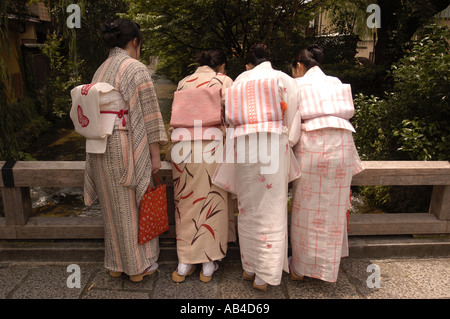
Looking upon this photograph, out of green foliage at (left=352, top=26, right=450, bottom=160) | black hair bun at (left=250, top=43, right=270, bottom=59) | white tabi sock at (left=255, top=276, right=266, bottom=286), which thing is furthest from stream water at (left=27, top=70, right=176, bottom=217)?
green foliage at (left=352, top=26, right=450, bottom=160)

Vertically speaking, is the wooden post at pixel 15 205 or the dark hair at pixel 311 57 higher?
the dark hair at pixel 311 57

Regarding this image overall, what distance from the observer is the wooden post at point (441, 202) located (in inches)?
131

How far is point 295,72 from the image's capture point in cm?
301

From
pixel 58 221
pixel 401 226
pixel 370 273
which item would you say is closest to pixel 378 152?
pixel 401 226

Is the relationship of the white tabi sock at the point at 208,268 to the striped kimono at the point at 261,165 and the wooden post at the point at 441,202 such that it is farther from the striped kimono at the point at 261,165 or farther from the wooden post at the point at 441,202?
the wooden post at the point at 441,202

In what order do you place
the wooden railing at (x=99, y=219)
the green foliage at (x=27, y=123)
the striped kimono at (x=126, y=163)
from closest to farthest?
the striped kimono at (x=126, y=163) → the wooden railing at (x=99, y=219) → the green foliage at (x=27, y=123)

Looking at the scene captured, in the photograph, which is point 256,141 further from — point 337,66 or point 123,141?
point 337,66

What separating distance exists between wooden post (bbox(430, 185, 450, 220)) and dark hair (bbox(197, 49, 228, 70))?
2392mm

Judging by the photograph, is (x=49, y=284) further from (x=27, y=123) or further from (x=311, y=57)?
(x=27, y=123)

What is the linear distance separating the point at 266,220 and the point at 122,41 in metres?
1.79

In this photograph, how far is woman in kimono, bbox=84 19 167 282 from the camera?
8.74 feet

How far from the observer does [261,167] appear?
2.69m

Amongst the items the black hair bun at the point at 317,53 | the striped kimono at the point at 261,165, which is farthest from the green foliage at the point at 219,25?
the striped kimono at the point at 261,165

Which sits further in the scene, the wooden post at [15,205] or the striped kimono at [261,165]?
the wooden post at [15,205]
